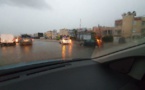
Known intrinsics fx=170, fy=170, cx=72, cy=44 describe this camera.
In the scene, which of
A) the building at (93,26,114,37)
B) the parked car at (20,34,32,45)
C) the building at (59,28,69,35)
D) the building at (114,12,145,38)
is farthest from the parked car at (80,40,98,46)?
the parked car at (20,34,32,45)

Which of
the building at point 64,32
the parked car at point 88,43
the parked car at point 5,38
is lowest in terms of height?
the parked car at point 88,43

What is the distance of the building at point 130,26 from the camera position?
3121 millimetres

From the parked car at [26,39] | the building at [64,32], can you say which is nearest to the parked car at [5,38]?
the parked car at [26,39]

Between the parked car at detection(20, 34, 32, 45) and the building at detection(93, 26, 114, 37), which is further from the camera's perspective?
the parked car at detection(20, 34, 32, 45)

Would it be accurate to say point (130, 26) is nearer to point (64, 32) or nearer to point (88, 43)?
point (88, 43)

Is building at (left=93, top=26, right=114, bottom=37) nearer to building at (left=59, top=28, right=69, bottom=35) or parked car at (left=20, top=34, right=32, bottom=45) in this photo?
building at (left=59, top=28, right=69, bottom=35)

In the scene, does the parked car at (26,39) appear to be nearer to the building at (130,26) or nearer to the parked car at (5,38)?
the parked car at (5,38)

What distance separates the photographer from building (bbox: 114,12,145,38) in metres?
3.12

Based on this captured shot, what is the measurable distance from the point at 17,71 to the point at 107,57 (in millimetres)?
1462

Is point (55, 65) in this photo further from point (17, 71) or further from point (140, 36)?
point (140, 36)

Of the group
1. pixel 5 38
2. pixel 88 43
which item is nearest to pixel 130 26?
pixel 88 43

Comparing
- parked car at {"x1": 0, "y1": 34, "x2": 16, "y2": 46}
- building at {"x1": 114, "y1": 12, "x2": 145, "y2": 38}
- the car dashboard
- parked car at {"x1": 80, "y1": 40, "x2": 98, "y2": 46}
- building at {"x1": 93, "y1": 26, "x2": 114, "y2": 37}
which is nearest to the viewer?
the car dashboard

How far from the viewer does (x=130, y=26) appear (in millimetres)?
3594

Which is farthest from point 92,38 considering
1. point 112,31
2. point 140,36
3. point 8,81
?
point 8,81
